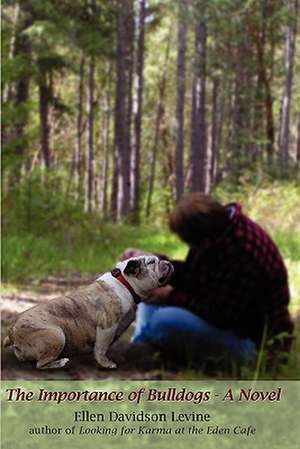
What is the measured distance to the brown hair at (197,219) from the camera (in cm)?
75

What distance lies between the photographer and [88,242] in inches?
35.9

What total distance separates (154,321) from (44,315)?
89 centimetres

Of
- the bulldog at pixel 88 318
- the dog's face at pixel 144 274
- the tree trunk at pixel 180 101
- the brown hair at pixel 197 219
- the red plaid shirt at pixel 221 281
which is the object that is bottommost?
the red plaid shirt at pixel 221 281

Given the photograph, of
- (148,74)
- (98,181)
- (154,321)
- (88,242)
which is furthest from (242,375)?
(98,181)

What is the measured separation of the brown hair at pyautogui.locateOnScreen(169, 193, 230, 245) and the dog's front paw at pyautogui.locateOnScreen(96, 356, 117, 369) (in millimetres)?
215

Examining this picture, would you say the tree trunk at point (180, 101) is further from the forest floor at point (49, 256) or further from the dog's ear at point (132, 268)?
the dog's ear at point (132, 268)

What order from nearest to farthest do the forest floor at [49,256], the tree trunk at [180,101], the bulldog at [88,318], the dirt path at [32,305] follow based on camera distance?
the bulldog at [88,318], the dirt path at [32,305], the forest floor at [49,256], the tree trunk at [180,101]

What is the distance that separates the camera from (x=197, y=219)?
78 cm

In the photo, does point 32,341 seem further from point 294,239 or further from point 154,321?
point 294,239

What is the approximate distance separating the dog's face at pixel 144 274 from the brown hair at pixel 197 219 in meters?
0.18

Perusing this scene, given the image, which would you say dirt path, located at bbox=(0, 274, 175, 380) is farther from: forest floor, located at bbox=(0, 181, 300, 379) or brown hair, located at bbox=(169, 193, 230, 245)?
brown hair, located at bbox=(169, 193, 230, 245)

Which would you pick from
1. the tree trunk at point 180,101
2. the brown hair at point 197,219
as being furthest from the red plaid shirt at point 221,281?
the tree trunk at point 180,101

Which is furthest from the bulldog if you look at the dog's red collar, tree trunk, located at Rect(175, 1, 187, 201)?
tree trunk, located at Rect(175, 1, 187, 201)

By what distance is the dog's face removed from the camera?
0.54m
